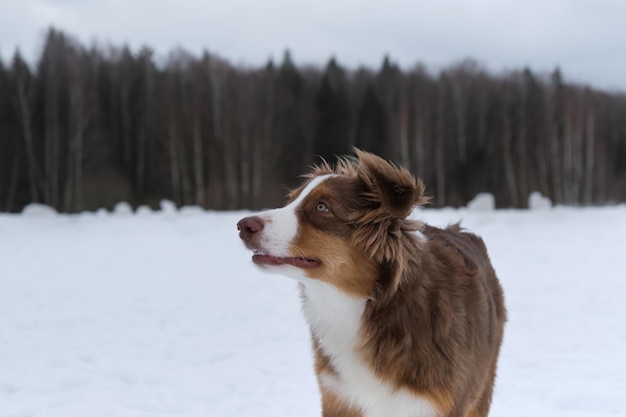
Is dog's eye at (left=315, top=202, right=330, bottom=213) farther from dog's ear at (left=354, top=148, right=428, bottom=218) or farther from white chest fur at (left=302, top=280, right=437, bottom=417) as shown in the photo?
white chest fur at (left=302, top=280, right=437, bottom=417)

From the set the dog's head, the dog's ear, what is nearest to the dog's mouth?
the dog's head

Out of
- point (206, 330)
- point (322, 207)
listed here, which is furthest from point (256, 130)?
point (322, 207)

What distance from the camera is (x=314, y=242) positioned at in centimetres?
291

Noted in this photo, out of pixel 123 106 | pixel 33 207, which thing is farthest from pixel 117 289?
pixel 123 106

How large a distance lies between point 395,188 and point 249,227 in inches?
30.3

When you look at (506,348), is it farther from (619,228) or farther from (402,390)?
(619,228)

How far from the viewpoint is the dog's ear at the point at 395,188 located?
2.92 metres

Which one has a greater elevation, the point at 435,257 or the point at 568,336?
the point at 435,257

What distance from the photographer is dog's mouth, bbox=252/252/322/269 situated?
9.49 feet

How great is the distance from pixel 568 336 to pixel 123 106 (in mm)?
30886

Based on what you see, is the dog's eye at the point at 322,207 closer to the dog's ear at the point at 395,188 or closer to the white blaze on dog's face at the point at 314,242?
the white blaze on dog's face at the point at 314,242

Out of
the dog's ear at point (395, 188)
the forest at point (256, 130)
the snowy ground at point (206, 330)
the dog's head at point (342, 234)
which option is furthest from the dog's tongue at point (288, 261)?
the forest at point (256, 130)

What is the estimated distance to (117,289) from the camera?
9797 millimetres

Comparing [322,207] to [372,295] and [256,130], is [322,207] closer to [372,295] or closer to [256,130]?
[372,295]
